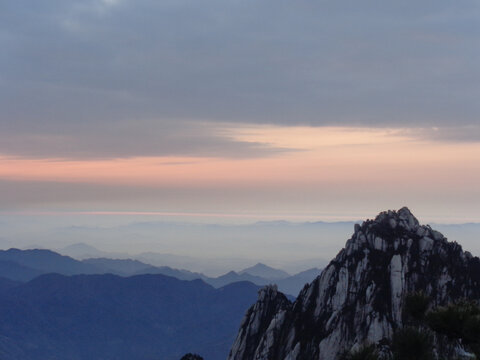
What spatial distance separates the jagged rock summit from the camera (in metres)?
174

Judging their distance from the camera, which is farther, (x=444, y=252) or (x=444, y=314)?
(x=444, y=252)

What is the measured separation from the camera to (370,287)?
593ft

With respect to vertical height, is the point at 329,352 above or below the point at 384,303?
below

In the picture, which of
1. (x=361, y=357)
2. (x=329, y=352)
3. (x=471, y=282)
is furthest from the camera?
(x=471, y=282)

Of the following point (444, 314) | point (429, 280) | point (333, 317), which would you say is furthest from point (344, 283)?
point (444, 314)

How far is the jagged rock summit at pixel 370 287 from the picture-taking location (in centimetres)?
17375

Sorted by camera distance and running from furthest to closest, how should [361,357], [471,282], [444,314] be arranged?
[471,282], [444,314], [361,357]

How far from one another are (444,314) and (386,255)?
120m

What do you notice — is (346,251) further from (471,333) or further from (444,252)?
(471,333)

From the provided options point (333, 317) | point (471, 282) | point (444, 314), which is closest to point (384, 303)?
point (333, 317)

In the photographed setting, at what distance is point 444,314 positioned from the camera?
2729 inches

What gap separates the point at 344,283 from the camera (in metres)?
186

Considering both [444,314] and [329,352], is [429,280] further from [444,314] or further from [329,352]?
[444,314]

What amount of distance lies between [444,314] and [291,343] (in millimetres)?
121674
